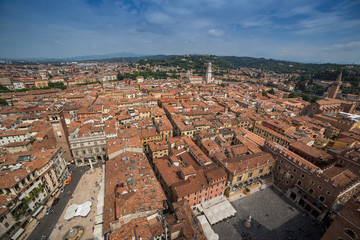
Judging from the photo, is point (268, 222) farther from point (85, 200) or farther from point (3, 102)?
point (3, 102)

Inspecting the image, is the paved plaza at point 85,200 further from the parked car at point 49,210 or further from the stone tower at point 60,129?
the stone tower at point 60,129

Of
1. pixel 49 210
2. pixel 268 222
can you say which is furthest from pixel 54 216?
pixel 268 222

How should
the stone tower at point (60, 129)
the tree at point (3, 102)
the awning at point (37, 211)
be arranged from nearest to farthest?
1. the awning at point (37, 211)
2. the stone tower at point (60, 129)
3. the tree at point (3, 102)

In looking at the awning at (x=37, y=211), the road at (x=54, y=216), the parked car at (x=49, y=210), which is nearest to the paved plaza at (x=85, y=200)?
the road at (x=54, y=216)

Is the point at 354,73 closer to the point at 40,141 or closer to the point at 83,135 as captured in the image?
the point at 83,135

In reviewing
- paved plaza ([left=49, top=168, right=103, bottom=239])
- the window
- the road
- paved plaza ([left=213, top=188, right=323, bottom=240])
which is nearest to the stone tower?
the road

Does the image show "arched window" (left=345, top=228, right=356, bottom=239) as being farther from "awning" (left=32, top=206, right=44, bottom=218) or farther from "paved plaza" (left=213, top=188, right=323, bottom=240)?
Answer: "awning" (left=32, top=206, right=44, bottom=218)
